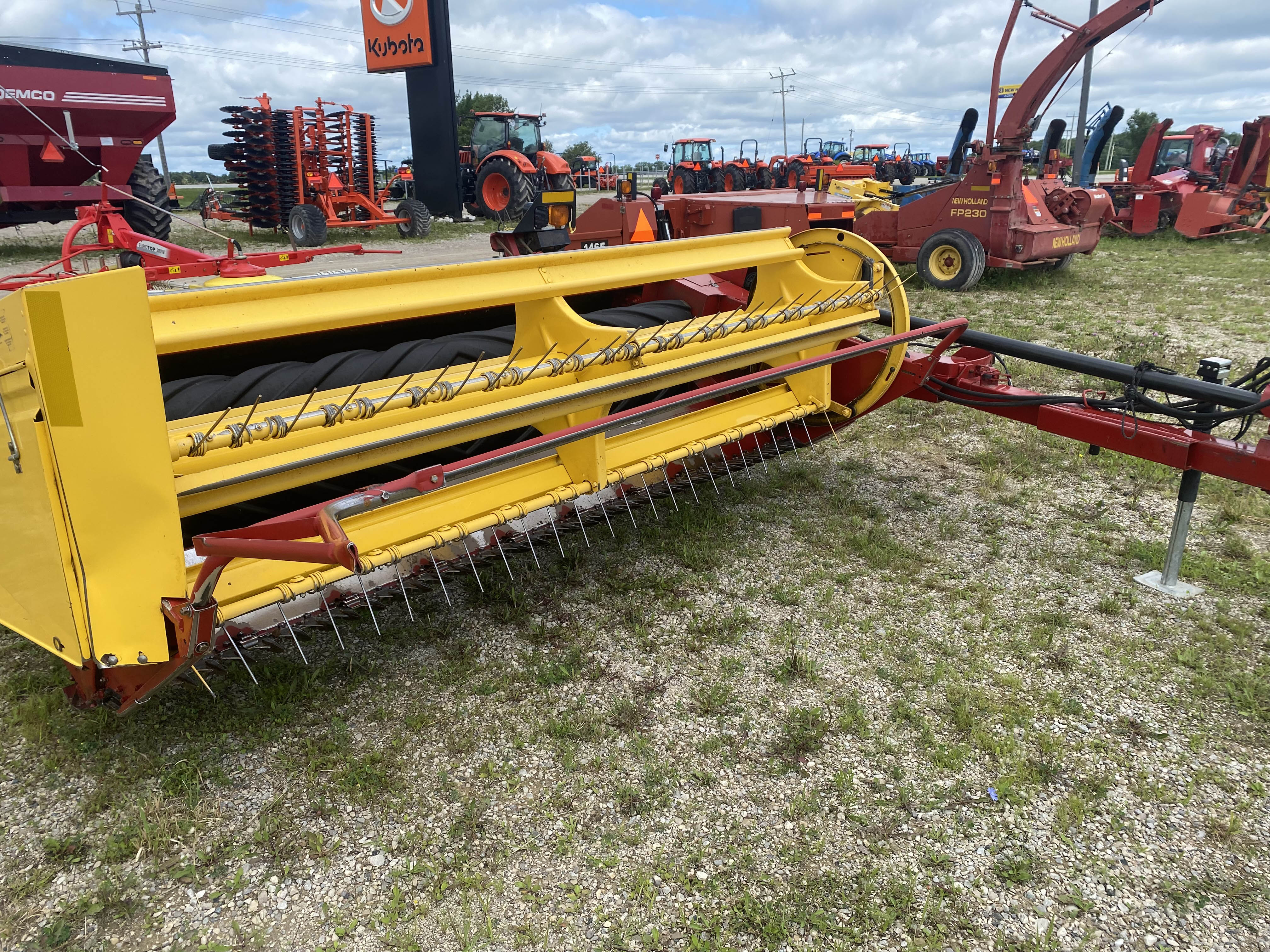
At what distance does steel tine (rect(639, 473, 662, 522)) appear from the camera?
3205 mm

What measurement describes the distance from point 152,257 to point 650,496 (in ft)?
18.6

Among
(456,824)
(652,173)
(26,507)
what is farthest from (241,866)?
(652,173)

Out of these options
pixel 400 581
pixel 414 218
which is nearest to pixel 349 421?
pixel 400 581

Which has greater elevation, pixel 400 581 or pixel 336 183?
pixel 336 183

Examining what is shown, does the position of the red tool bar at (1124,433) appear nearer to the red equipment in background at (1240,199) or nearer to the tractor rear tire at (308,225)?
the tractor rear tire at (308,225)

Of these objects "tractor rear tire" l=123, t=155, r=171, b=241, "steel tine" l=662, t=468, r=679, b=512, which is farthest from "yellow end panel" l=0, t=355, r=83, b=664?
"tractor rear tire" l=123, t=155, r=171, b=241

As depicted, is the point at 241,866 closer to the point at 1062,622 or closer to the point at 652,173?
the point at 1062,622

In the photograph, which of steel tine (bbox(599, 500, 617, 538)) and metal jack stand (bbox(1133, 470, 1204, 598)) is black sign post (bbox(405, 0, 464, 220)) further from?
metal jack stand (bbox(1133, 470, 1204, 598))

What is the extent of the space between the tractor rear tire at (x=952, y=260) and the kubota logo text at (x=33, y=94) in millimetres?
10351

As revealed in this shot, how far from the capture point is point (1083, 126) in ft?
52.7

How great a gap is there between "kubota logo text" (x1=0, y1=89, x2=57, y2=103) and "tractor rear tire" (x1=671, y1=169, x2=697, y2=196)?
1698 cm

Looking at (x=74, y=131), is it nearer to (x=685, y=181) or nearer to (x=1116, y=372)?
(x=1116, y=372)

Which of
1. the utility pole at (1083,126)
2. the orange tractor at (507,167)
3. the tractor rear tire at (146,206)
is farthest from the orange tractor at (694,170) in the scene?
the tractor rear tire at (146,206)

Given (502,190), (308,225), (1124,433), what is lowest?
(1124,433)
